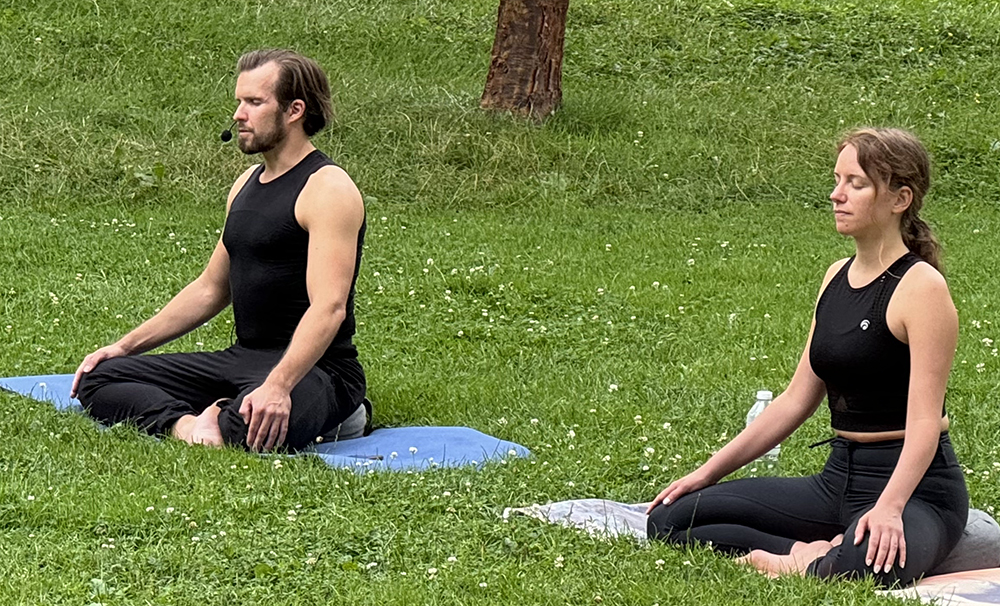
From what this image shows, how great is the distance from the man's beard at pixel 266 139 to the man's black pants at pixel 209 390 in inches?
34.3

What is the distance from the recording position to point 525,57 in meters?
13.9

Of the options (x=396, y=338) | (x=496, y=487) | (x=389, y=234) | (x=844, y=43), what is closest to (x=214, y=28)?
(x=389, y=234)

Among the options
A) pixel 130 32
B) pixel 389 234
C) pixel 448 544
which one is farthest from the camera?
pixel 130 32

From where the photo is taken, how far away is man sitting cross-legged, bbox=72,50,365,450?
18.6 ft

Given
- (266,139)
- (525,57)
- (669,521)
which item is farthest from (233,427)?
(525,57)

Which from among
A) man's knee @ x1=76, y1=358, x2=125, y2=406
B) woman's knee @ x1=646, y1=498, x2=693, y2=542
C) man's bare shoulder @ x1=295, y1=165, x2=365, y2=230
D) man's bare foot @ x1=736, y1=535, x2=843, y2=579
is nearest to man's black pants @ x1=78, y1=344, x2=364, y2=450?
man's knee @ x1=76, y1=358, x2=125, y2=406

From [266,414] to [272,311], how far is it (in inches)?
24.7

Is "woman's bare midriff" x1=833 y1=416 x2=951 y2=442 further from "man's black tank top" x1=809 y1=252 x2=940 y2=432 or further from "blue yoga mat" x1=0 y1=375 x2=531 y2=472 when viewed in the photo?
"blue yoga mat" x1=0 y1=375 x2=531 y2=472

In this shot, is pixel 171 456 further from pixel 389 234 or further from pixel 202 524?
pixel 389 234

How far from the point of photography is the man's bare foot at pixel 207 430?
5633 millimetres

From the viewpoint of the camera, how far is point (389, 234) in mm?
10812

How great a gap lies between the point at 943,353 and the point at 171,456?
2.90 metres

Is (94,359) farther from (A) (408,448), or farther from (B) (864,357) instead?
(B) (864,357)

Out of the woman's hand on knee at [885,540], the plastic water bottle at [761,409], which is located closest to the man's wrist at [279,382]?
the plastic water bottle at [761,409]
